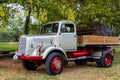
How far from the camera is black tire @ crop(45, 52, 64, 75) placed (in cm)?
1111

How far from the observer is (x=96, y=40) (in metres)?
13.5

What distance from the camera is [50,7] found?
13203mm

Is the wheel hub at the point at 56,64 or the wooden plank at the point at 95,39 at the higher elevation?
the wooden plank at the point at 95,39

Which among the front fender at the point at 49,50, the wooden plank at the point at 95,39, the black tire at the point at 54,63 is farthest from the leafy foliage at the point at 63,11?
the black tire at the point at 54,63

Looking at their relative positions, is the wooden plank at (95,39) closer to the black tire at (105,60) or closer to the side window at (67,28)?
the black tire at (105,60)

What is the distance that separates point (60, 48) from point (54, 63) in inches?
32.7

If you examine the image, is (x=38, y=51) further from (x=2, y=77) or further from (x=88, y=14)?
(x=88, y=14)

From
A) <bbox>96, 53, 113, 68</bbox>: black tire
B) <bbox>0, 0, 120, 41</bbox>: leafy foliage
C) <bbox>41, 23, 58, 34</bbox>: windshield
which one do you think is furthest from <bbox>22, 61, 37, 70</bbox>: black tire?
<bbox>96, 53, 113, 68</bbox>: black tire

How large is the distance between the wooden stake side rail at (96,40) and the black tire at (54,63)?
6.08ft

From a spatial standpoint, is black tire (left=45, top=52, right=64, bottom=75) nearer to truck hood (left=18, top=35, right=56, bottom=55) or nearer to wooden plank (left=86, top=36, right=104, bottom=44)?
truck hood (left=18, top=35, right=56, bottom=55)

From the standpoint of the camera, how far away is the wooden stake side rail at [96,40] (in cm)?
1303

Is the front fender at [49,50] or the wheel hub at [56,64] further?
the wheel hub at [56,64]

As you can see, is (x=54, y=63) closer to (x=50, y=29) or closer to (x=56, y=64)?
(x=56, y=64)

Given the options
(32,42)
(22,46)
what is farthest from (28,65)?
(32,42)
